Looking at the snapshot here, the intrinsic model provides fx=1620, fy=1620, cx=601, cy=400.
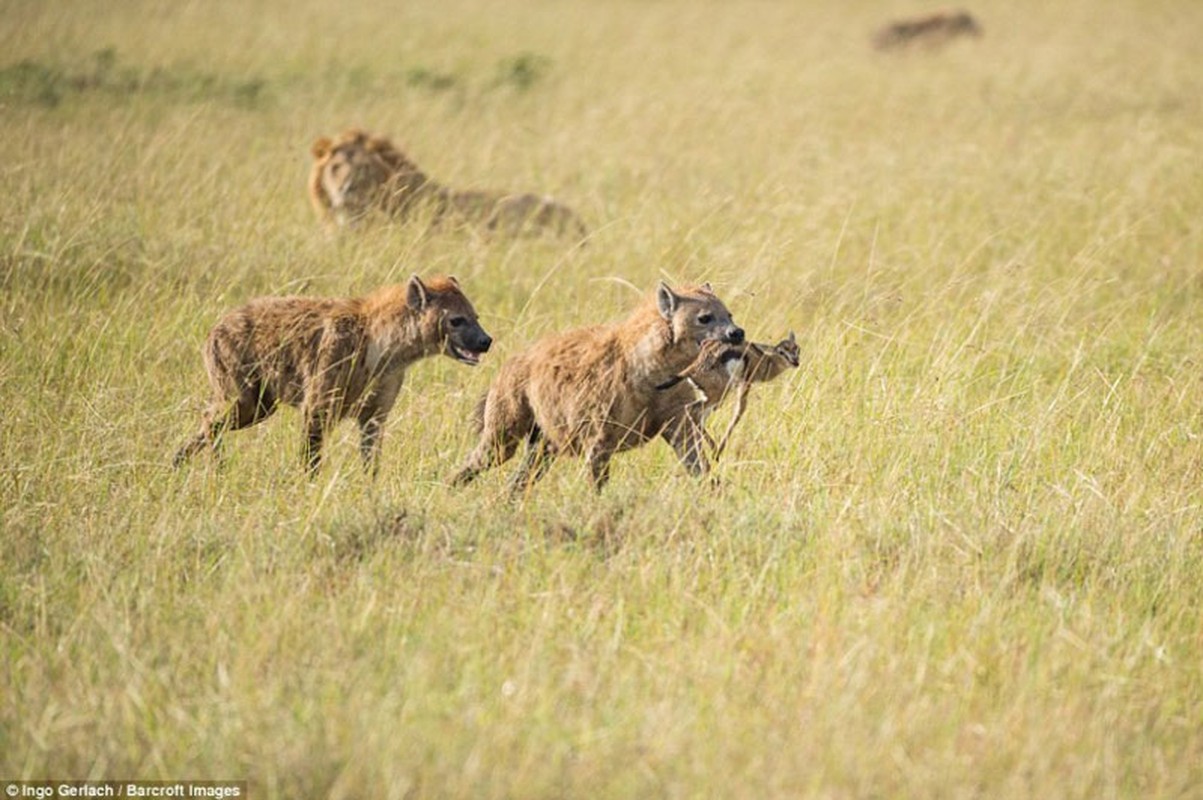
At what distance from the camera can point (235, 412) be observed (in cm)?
595

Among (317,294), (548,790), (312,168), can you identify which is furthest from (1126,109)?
(548,790)

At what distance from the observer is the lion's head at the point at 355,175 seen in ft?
29.9

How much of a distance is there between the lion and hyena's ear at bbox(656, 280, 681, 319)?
3.30 metres

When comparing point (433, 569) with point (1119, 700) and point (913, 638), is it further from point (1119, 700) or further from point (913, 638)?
point (1119, 700)

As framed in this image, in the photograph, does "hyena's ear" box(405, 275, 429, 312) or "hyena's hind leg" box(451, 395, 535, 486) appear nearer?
"hyena's hind leg" box(451, 395, 535, 486)

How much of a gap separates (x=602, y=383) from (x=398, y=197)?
4011 mm

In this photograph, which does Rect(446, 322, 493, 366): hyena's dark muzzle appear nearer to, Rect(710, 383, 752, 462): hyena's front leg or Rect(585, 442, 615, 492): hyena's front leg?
Rect(585, 442, 615, 492): hyena's front leg

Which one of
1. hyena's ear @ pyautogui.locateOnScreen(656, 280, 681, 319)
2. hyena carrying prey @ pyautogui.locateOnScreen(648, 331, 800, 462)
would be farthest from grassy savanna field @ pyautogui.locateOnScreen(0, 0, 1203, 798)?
hyena's ear @ pyautogui.locateOnScreen(656, 280, 681, 319)

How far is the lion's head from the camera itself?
9.10 m

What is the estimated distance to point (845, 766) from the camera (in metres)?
3.49

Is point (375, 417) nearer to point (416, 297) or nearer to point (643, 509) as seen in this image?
point (416, 297)

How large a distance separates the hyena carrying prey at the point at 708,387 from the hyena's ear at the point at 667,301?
19cm

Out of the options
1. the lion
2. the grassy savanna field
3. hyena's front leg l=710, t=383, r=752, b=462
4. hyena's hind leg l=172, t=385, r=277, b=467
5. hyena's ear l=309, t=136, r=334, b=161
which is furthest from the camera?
hyena's ear l=309, t=136, r=334, b=161

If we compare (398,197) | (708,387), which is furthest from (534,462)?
(398,197)
